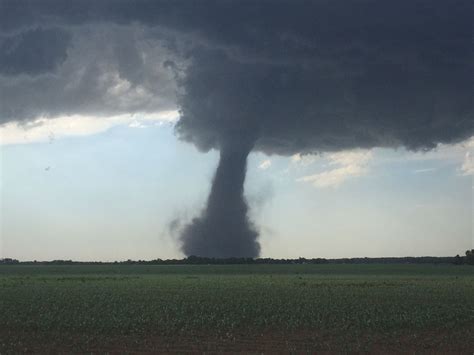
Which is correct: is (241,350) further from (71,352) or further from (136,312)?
(136,312)

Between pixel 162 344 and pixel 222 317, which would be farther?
pixel 222 317

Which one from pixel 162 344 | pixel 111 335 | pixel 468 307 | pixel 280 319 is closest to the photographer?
pixel 162 344

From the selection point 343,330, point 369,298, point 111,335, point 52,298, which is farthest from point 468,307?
point 52,298

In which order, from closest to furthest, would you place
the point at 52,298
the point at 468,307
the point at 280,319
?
the point at 280,319 → the point at 468,307 → the point at 52,298

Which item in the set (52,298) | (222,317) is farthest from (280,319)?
(52,298)

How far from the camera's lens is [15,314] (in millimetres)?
32438

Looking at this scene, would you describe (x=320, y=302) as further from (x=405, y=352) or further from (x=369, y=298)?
(x=405, y=352)

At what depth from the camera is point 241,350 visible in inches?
920

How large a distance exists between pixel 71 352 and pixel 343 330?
12622 millimetres

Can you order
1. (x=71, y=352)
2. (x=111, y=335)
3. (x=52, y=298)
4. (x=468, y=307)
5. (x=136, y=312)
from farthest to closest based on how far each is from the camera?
(x=52, y=298)
(x=468, y=307)
(x=136, y=312)
(x=111, y=335)
(x=71, y=352)

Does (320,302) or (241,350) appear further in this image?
(320,302)

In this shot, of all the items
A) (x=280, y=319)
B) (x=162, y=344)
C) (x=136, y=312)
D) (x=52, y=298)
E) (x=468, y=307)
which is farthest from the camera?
(x=52, y=298)

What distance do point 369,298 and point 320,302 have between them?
5.51 metres

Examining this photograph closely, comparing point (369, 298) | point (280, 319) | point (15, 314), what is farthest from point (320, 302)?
point (15, 314)
